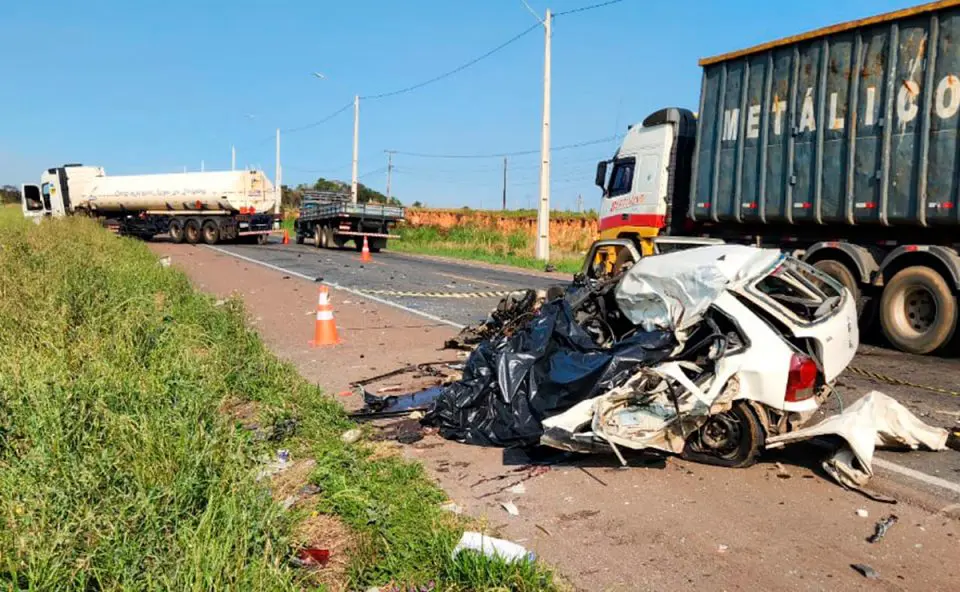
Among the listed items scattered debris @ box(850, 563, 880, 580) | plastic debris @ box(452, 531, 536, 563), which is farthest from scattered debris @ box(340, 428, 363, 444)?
scattered debris @ box(850, 563, 880, 580)

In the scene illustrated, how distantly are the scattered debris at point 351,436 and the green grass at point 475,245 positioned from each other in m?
17.3

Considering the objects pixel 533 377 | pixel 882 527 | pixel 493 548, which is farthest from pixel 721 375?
pixel 493 548

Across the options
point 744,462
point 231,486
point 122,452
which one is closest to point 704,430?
point 744,462

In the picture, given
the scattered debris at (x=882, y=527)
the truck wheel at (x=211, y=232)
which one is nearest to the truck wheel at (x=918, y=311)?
the scattered debris at (x=882, y=527)

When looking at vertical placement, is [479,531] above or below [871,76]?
below

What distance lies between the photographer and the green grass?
25578mm

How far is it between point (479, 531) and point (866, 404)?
8.97 ft

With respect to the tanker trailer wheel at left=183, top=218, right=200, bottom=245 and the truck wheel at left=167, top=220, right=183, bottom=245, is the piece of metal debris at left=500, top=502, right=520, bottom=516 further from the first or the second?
the truck wheel at left=167, top=220, right=183, bottom=245

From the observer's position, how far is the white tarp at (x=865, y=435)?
4.38 meters

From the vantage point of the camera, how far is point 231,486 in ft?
11.9

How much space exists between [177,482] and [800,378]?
11.8 ft

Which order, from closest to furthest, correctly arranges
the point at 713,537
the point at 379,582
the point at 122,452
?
the point at 379,582 → the point at 713,537 → the point at 122,452

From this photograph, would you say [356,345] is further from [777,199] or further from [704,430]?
[777,199]

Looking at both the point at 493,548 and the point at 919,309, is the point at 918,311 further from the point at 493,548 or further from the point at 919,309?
the point at 493,548
